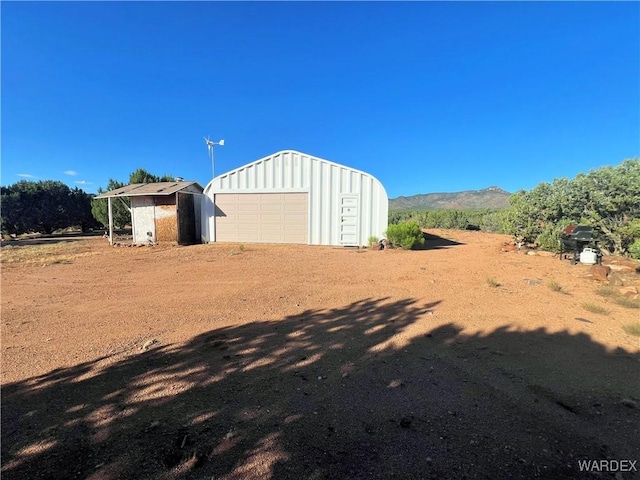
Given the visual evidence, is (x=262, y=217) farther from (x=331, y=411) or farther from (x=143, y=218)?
(x=331, y=411)

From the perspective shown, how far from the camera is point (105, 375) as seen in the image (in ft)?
9.67

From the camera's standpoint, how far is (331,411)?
2361 millimetres

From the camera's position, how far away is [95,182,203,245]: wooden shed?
15.7 meters

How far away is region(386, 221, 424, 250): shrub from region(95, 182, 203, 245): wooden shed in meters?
10.0

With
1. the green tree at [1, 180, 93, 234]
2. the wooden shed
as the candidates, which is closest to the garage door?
the wooden shed

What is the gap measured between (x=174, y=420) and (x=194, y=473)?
1.89ft

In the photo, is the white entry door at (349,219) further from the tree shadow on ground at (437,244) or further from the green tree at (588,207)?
the green tree at (588,207)

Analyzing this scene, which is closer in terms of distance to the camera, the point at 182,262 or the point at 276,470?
the point at 276,470

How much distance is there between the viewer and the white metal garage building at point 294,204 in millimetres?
13922

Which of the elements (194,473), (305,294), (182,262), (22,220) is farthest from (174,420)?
(22,220)

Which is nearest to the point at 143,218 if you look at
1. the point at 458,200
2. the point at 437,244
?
the point at 437,244

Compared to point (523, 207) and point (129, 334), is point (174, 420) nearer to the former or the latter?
point (129, 334)

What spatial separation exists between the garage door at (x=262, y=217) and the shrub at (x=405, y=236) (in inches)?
158

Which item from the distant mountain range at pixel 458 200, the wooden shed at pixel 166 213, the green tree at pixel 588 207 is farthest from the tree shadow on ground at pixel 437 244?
the distant mountain range at pixel 458 200
